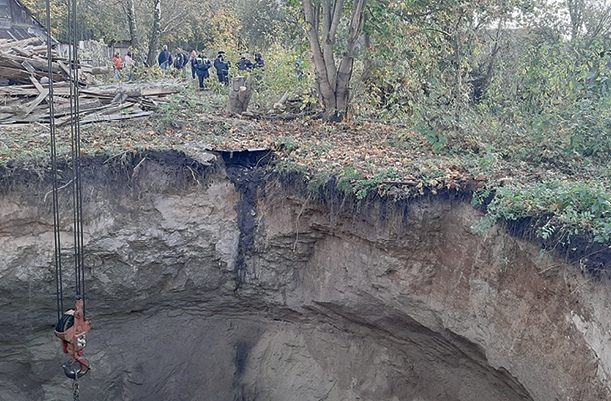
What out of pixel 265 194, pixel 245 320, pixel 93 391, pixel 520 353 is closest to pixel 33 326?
pixel 93 391

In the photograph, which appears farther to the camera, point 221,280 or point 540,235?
point 221,280

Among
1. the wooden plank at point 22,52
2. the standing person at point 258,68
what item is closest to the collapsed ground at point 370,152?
the wooden plank at point 22,52

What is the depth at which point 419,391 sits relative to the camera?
25.0 feet

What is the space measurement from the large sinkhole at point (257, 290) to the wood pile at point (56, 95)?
7.61 feet

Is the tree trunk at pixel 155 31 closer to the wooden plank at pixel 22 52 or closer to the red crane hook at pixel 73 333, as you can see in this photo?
the wooden plank at pixel 22 52

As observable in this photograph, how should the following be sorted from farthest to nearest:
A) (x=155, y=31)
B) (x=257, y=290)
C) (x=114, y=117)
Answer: (x=155, y=31)
(x=114, y=117)
(x=257, y=290)

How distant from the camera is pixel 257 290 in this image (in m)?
8.17

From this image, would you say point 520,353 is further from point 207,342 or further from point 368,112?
point 368,112

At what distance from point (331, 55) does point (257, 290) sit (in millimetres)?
4783

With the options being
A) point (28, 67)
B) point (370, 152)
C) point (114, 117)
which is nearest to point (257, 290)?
point (370, 152)

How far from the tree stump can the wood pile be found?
1423 mm

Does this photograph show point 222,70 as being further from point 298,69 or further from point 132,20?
point 132,20

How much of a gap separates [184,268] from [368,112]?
5083 millimetres

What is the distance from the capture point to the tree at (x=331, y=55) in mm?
9852
